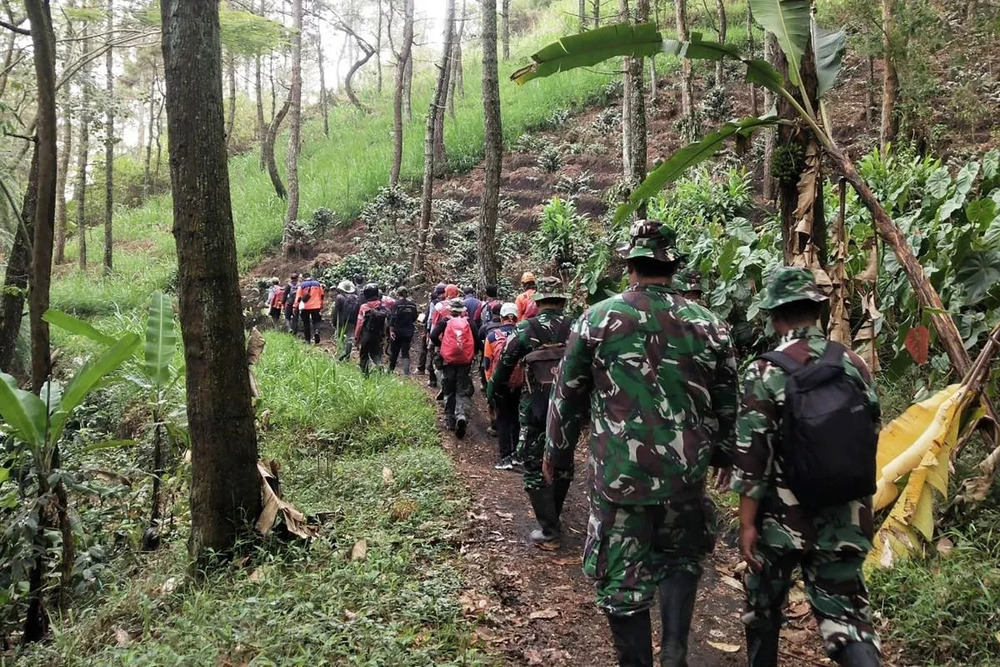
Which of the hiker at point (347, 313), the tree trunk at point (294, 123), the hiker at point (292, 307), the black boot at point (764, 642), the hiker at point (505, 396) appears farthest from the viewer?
the tree trunk at point (294, 123)

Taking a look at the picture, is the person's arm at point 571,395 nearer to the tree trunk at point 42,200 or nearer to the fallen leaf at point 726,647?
the fallen leaf at point 726,647

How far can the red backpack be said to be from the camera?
8.63 meters

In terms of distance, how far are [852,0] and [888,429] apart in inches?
563

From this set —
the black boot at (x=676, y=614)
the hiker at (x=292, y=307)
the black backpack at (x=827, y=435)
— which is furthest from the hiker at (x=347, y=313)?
the black backpack at (x=827, y=435)

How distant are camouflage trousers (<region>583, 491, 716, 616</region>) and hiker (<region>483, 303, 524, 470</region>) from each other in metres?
3.36

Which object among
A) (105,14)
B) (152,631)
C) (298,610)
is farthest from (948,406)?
(105,14)

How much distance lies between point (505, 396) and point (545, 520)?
1931 millimetres

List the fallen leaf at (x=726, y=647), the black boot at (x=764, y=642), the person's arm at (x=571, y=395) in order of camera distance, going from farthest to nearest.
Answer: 1. the fallen leaf at (x=726, y=647)
2. the person's arm at (x=571, y=395)
3. the black boot at (x=764, y=642)

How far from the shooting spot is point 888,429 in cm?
439

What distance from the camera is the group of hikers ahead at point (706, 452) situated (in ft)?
9.35

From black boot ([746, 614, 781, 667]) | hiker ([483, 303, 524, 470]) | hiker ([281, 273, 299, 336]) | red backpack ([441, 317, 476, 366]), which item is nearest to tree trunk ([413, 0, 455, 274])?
hiker ([281, 273, 299, 336])

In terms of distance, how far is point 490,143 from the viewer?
42.3 feet

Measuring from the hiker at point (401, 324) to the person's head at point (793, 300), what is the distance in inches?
351

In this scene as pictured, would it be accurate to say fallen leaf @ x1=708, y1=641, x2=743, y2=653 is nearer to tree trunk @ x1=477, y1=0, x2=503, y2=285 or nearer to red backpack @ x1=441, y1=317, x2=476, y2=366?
A: red backpack @ x1=441, y1=317, x2=476, y2=366
